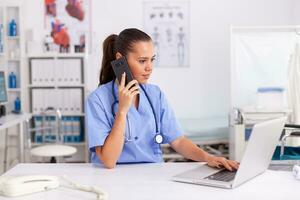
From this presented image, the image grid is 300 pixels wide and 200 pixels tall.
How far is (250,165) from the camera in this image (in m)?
1.59

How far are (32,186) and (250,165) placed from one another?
0.73 metres

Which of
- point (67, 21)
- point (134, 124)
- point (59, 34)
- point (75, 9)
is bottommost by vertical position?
point (134, 124)

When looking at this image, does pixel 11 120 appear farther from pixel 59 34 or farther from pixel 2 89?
pixel 59 34

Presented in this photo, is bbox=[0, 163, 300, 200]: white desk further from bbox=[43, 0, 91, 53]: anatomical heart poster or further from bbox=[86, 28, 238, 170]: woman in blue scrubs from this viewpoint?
bbox=[43, 0, 91, 53]: anatomical heart poster

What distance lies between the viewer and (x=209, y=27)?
4.89 metres

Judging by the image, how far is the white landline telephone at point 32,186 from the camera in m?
1.46

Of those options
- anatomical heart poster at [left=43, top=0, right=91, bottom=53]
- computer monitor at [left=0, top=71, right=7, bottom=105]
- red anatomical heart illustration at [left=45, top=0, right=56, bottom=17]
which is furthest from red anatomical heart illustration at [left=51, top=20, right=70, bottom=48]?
computer monitor at [left=0, top=71, right=7, bottom=105]

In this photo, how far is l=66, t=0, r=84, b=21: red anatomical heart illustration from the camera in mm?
4875

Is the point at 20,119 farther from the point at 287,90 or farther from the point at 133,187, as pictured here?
the point at 133,187

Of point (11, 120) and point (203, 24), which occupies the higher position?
point (203, 24)

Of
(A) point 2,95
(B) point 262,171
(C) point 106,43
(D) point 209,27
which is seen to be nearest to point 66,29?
(A) point 2,95

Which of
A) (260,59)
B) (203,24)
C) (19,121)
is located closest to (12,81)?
(19,121)

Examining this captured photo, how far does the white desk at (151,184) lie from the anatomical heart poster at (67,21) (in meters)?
3.12

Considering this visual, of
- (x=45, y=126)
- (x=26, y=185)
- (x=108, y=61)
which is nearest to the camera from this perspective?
(x=26, y=185)
